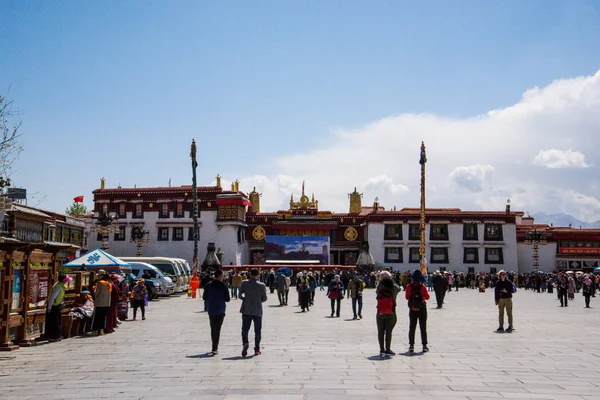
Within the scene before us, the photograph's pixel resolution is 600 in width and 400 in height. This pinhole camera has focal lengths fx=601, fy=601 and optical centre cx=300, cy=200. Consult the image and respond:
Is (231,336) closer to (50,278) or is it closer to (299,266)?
(50,278)

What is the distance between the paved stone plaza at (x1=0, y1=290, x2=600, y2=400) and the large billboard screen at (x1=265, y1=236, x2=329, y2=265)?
42120mm

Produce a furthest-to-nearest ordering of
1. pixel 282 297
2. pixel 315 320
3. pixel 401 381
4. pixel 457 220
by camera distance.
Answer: pixel 457 220, pixel 282 297, pixel 315 320, pixel 401 381

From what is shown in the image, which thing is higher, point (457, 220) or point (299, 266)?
point (457, 220)

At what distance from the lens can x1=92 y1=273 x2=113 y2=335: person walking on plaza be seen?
49.8 ft

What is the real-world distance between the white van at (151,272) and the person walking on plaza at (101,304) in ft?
49.6

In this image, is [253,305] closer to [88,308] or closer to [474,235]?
[88,308]

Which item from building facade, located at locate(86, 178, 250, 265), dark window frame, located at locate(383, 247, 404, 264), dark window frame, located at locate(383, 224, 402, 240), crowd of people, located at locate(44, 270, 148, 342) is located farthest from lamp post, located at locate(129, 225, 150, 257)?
crowd of people, located at locate(44, 270, 148, 342)

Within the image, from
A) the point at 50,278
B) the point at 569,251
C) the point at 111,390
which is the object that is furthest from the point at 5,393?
the point at 569,251

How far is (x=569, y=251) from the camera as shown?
6009cm

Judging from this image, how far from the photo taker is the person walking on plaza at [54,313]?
1366 cm

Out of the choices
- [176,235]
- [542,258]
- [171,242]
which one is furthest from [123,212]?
[542,258]

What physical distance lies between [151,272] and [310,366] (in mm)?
22900

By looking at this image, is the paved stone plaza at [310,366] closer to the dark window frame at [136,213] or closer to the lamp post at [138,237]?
the lamp post at [138,237]

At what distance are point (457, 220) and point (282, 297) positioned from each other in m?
36.8
